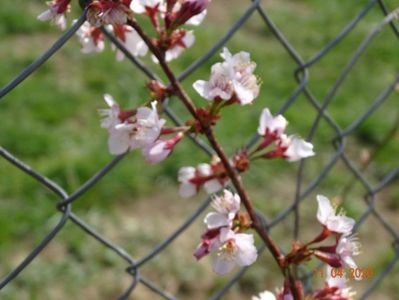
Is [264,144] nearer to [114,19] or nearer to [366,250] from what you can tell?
[114,19]

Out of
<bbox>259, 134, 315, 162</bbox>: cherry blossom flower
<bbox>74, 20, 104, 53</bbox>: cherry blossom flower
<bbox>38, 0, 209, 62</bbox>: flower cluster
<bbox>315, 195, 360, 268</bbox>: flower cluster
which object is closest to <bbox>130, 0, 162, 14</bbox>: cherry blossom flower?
<bbox>38, 0, 209, 62</bbox>: flower cluster

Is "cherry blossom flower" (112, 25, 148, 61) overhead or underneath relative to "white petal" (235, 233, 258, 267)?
overhead

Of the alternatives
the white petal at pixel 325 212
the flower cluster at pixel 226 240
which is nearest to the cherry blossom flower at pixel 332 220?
the white petal at pixel 325 212

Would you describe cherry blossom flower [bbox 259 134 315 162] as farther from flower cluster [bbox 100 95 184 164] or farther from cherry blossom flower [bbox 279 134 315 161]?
flower cluster [bbox 100 95 184 164]

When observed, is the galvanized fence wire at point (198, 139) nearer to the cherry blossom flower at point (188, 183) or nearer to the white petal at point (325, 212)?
the cherry blossom flower at point (188, 183)

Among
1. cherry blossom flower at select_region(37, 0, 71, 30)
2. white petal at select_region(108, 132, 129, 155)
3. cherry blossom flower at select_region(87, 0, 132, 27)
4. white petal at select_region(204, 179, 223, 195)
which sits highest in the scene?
cherry blossom flower at select_region(37, 0, 71, 30)
